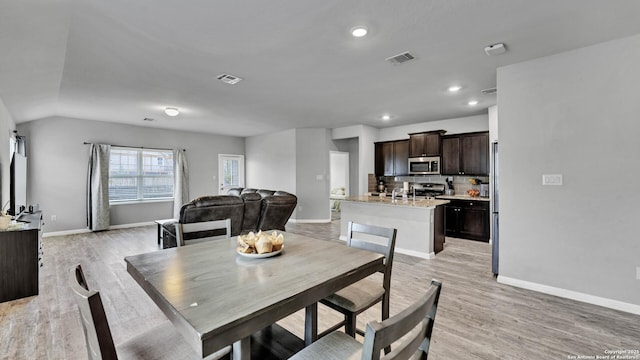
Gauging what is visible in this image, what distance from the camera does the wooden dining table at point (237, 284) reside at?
943 millimetres

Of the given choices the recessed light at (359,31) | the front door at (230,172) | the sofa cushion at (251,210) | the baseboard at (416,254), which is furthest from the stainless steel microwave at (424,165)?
the front door at (230,172)

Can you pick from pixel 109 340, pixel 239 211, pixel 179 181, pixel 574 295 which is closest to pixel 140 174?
pixel 179 181

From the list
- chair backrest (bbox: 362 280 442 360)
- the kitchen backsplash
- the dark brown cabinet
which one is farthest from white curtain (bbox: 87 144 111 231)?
chair backrest (bbox: 362 280 442 360)

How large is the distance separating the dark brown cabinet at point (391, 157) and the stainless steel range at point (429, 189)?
1.65 feet

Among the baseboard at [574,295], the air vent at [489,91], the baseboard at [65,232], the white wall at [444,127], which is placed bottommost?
the baseboard at [574,295]

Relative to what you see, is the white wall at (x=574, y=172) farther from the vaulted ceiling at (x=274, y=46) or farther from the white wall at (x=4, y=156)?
the white wall at (x=4, y=156)

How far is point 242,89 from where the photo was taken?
402cm

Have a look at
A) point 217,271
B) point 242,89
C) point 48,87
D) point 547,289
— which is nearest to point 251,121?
point 242,89

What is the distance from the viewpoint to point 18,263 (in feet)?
9.52

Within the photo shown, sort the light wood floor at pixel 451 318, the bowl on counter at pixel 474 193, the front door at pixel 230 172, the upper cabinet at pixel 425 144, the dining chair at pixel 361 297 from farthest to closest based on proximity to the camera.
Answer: the front door at pixel 230 172, the upper cabinet at pixel 425 144, the bowl on counter at pixel 474 193, the light wood floor at pixel 451 318, the dining chair at pixel 361 297

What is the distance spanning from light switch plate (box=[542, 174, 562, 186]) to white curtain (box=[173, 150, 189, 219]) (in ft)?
Answer: 25.3

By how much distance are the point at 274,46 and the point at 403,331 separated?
2.68 meters

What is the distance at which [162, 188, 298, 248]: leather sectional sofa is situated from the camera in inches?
161

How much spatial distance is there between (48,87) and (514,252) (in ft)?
21.4
